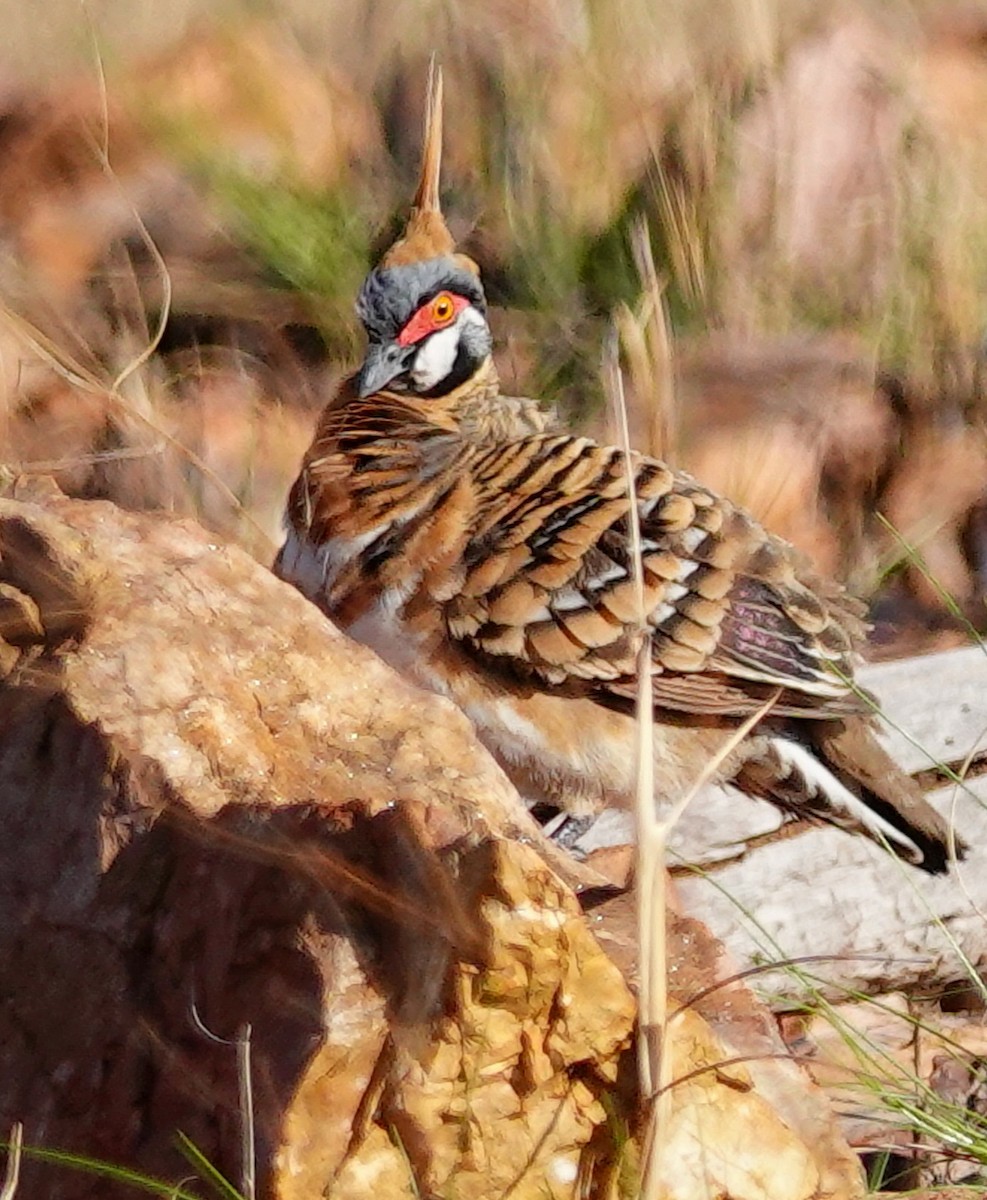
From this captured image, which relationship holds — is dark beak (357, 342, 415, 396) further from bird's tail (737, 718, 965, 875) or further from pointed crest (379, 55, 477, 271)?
bird's tail (737, 718, 965, 875)

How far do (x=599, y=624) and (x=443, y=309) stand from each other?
0.92m

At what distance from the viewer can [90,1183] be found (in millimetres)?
2004

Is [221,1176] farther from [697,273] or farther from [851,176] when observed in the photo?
[851,176]

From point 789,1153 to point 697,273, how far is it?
3285mm

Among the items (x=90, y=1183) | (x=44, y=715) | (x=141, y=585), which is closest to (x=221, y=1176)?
(x=90, y=1183)

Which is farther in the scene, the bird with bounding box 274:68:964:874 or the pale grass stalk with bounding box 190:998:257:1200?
the bird with bounding box 274:68:964:874

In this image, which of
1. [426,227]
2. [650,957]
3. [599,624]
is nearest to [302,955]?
[650,957]

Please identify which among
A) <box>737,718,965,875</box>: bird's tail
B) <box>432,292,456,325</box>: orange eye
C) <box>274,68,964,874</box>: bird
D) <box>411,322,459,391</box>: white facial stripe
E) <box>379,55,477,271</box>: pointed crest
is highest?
<box>379,55,477,271</box>: pointed crest

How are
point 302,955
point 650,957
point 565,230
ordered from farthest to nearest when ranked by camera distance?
point 565,230 → point 302,955 → point 650,957

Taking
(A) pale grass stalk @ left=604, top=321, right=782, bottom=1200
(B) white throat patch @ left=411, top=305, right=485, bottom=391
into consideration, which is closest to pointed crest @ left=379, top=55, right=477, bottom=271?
(B) white throat patch @ left=411, top=305, right=485, bottom=391

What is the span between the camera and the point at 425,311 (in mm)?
3846

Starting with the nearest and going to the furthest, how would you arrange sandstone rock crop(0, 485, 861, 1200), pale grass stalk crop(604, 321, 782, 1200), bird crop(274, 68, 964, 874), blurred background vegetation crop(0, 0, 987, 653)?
1. pale grass stalk crop(604, 321, 782, 1200)
2. sandstone rock crop(0, 485, 861, 1200)
3. bird crop(274, 68, 964, 874)
4. blurred background vegetation crop(0, 0, 987, 653)

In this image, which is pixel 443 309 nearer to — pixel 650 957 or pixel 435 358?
pixel 435 358

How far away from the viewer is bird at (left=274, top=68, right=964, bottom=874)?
331cm
